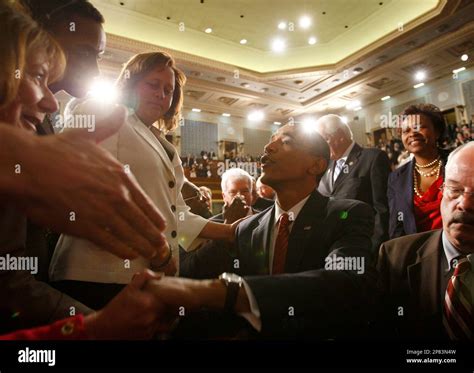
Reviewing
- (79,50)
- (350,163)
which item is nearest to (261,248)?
(79,50)

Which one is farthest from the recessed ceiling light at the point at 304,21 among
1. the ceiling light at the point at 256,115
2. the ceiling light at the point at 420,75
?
the ceiling light at the point at 420,75

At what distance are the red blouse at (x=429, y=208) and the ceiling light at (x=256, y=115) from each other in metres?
6.59

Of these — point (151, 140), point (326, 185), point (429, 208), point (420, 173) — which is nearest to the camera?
point (151, 140)

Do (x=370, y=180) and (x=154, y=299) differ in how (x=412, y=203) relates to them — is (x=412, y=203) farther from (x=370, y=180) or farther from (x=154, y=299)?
(x=154, y=299)

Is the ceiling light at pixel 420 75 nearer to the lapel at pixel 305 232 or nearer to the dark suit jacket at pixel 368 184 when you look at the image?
the dark suit jacket at pixel 368 184

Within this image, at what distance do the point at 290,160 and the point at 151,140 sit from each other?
0.50 m

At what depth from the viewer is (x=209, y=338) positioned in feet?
2.70

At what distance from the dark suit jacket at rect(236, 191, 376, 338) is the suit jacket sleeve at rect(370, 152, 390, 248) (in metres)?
0.48

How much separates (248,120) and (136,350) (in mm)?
8201

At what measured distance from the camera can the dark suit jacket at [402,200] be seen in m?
1.28

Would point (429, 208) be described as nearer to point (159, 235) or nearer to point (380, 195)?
point (380, 195)

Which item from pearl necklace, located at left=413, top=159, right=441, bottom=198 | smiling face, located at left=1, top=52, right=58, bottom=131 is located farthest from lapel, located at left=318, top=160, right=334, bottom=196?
smiling face, located at left=1, top=52, right=58, bottom=131

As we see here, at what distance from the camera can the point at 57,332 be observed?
67 cm

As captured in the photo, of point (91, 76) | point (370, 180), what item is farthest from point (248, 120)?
point (91, 76)
